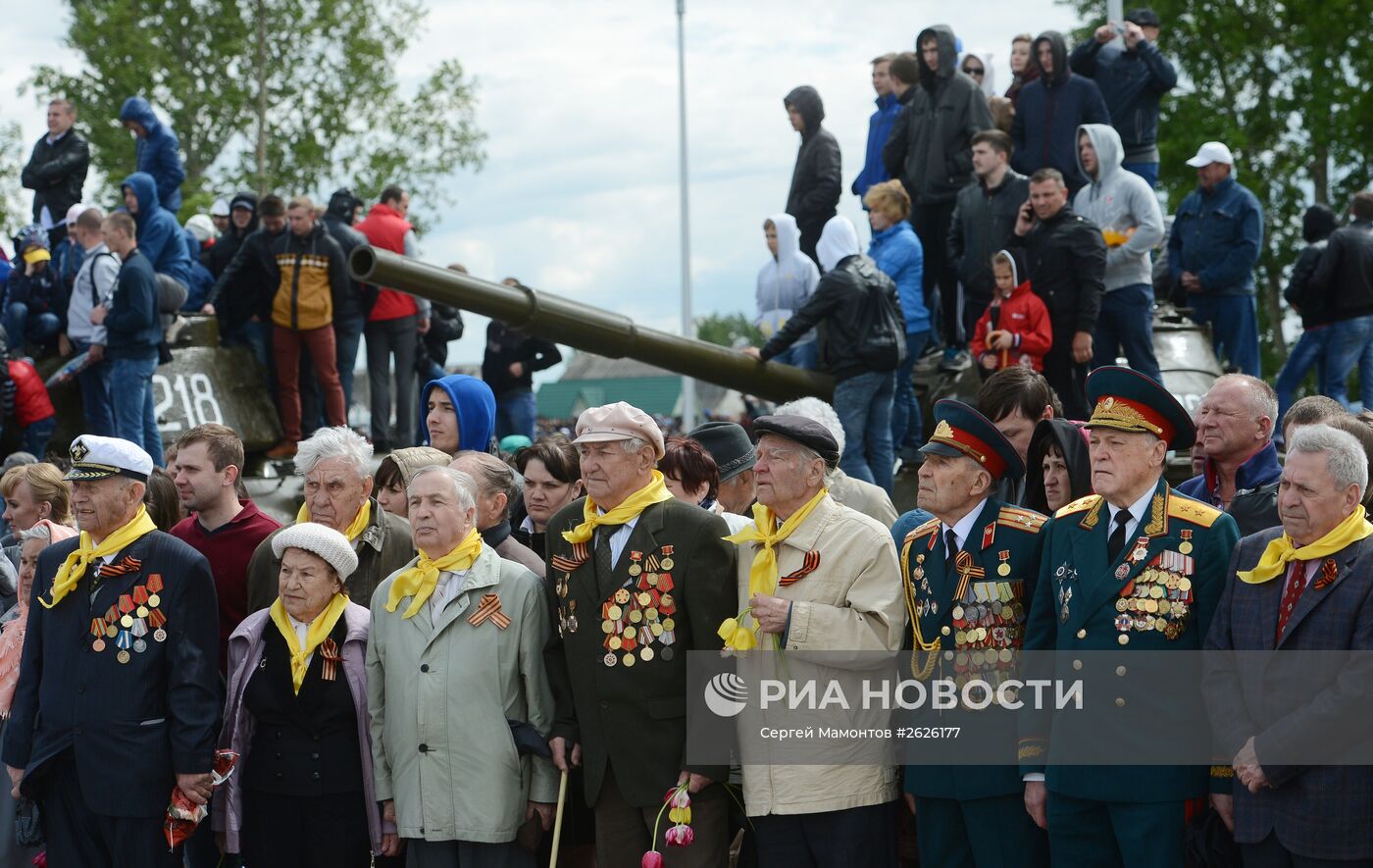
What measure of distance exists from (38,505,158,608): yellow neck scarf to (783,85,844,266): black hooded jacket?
24.0 feet

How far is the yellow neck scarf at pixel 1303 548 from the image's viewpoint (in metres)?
4.93

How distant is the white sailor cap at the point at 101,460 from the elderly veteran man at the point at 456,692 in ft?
3.55

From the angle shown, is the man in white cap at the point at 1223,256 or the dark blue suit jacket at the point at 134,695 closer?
the dark blue suit jacket at the point at 134,695

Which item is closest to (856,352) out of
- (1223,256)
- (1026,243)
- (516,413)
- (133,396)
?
(1026,243)

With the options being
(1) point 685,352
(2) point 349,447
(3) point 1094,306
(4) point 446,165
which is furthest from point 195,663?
(4) point 446,165

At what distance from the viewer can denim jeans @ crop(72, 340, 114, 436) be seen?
1092 centimetres

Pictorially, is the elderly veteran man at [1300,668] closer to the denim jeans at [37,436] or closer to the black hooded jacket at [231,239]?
the denim jeans at [37,436]

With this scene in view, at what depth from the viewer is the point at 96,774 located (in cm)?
607

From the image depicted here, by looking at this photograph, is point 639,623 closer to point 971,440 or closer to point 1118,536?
point 971,440

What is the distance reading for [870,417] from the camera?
10469 millimetres

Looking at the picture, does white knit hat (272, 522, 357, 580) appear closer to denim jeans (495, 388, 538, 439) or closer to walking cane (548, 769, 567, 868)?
walking cane (548, 769, 567, 868)

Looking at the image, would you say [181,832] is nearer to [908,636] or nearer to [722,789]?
[722,789]


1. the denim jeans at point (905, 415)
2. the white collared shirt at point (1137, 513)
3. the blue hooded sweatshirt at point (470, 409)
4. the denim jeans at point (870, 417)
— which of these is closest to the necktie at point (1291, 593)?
the white collared shirt at point (1137, 513)

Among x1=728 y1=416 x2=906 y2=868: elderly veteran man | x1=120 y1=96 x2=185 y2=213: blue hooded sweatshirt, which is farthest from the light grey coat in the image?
x1=120 y1=96 x2=185 y2=213: blue hooded sweatshirt
